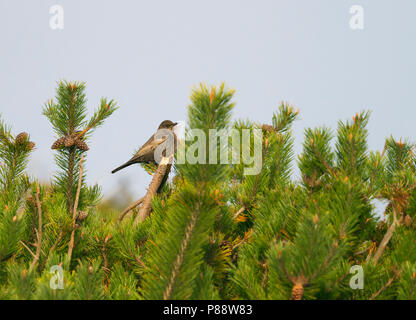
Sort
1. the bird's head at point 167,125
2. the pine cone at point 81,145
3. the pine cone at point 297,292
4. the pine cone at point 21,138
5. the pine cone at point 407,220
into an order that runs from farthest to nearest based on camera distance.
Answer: the bird's head at point 167,125
the pine cone at point 21,138
the pine cone at point 81,145
the pine cone at point 407,220
the pine cone at point 297,292

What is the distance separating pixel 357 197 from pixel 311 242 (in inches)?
16.6

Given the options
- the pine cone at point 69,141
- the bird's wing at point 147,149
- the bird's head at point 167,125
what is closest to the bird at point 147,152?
the bird's wing at point 147,149

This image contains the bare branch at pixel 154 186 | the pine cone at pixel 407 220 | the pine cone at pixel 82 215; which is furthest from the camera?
the bare branch at pixel 154 186

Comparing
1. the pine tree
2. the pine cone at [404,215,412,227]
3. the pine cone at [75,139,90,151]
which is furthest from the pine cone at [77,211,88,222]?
the pine cone at [404,215,412,227]

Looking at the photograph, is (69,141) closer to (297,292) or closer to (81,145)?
(81,145)

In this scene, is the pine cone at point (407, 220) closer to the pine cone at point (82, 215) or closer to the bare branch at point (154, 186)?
the bare branch at point (154, 186)

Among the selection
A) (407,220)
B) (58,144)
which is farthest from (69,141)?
(407,220)

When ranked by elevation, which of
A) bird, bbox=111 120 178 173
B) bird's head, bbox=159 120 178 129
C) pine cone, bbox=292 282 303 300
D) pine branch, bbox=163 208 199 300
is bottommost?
pine cone, bbox=292 282 303 300

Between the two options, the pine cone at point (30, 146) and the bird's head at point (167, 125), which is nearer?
the pine cone at point (30, 146)

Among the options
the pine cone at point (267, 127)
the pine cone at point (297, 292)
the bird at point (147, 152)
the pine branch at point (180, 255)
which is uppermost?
the pine cone at point (267, 127)

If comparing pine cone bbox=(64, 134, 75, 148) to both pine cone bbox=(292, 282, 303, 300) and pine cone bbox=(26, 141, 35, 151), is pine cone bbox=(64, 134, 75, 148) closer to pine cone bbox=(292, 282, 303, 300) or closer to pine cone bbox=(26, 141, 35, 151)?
pine cone bbox=(26, 141, 35, 151)
